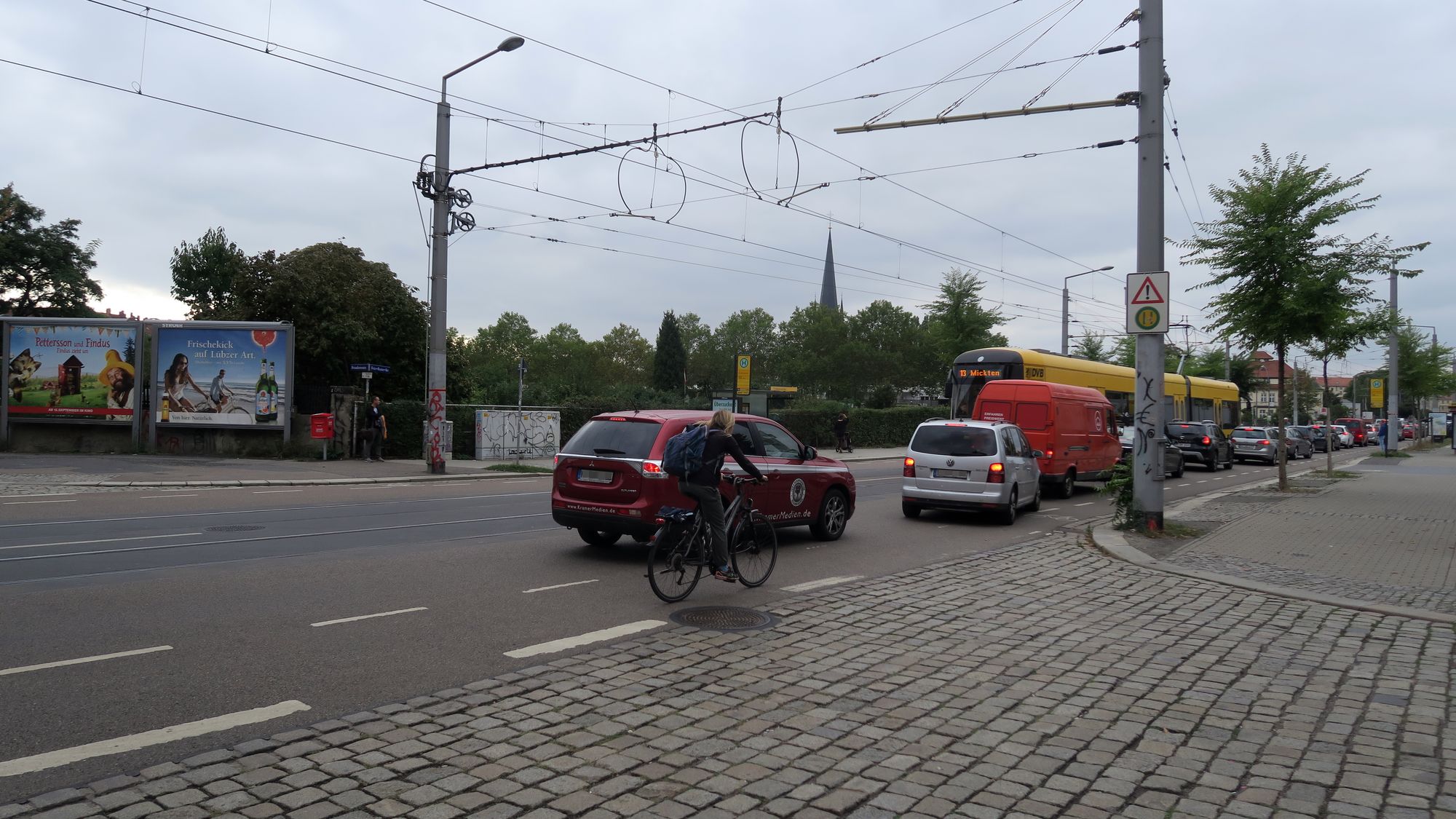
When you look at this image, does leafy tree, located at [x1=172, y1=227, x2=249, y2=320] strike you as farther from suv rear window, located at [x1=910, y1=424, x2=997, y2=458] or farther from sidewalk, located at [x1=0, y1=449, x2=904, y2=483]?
suv rear window, located at [x1=910, y1=424, x2=997, y2=458]

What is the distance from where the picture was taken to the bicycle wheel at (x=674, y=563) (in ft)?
26.2

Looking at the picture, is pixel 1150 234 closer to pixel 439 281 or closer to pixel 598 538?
pixel 598 538

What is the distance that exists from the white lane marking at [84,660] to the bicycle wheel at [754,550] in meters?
4.49

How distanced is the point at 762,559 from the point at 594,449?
242cm

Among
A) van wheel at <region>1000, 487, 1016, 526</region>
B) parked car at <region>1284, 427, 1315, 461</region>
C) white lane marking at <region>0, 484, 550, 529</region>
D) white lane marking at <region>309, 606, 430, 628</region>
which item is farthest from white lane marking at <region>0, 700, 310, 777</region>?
parked car at <region>1284, 427, 1315, 461</region>

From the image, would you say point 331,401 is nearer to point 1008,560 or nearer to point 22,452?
point 22,452

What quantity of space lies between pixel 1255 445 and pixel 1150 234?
26145 mm

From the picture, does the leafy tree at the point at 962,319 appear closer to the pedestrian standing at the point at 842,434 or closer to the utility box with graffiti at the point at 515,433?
the pedestrian standing at the point at 842,434

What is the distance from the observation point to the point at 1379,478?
26.5 meters

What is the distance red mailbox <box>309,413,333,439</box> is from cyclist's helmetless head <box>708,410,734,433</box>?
19.2 meters

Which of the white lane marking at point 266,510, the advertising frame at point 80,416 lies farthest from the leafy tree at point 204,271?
the white lane marking at point 266,510

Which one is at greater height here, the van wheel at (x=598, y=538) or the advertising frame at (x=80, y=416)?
the advertising frame at (x=80, y=416)

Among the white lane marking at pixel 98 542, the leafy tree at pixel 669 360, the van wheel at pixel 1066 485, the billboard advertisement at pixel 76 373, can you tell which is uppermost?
the leafy tree at pixel 669 360

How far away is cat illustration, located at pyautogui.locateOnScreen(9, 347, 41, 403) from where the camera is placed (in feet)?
84.3
